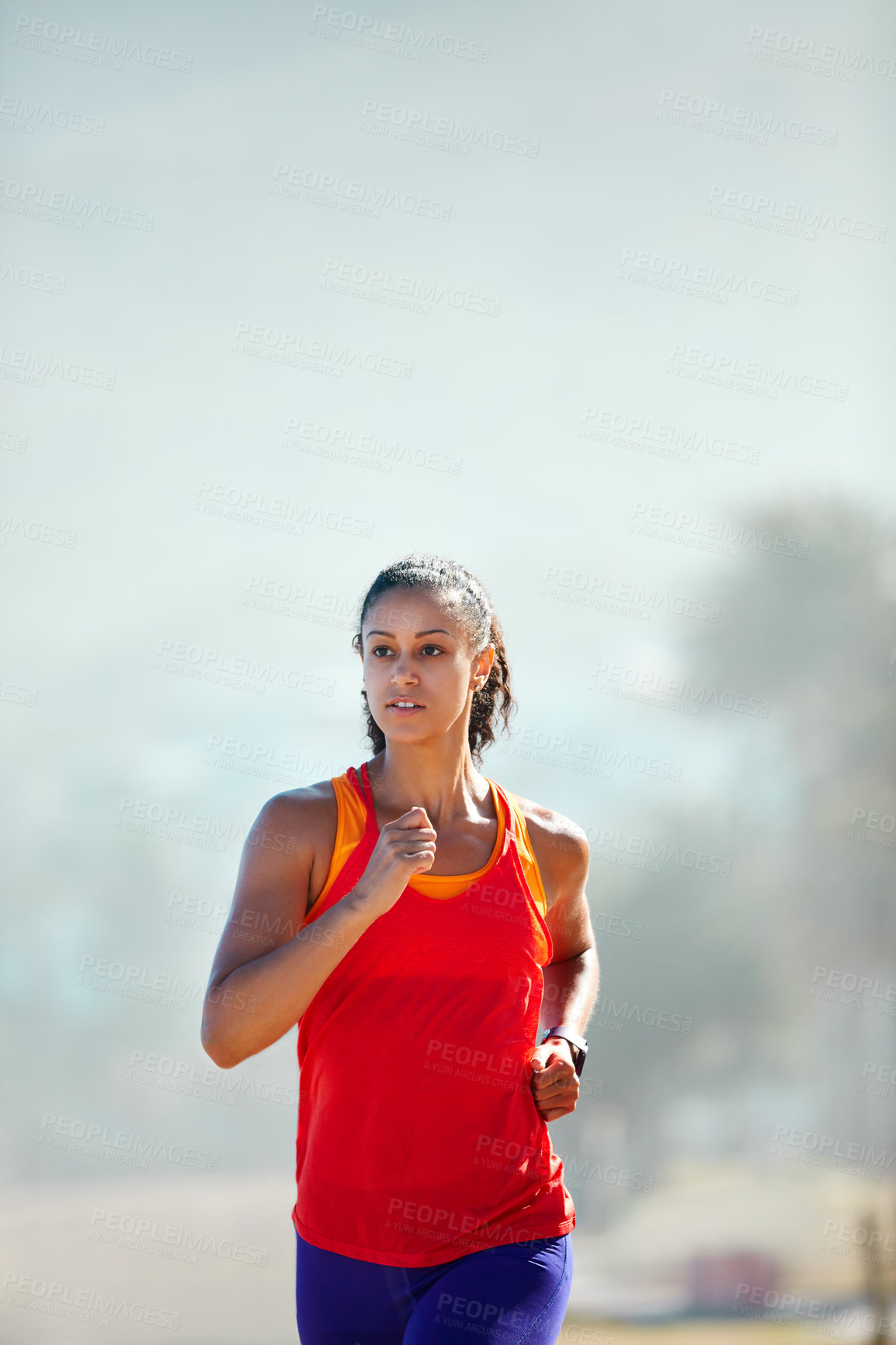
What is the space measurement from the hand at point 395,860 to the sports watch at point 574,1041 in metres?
0.34

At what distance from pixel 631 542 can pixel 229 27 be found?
173 centimetres

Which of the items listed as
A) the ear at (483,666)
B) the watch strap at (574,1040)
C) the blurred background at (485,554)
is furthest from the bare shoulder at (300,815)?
the blurred background at (485,554)

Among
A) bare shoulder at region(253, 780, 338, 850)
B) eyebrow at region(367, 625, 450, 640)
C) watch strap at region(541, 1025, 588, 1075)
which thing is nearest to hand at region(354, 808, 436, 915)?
bare shoulder at region(253, 780, 338, 850)

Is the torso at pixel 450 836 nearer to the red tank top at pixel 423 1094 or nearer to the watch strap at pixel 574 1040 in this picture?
the red tank top at pixel 423 1094

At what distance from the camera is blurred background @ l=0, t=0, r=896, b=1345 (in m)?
2.62

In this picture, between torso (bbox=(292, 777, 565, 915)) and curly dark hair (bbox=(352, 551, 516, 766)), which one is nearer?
torso (bbox=(292, 777, 565, 915))

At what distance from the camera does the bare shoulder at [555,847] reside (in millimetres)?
1310

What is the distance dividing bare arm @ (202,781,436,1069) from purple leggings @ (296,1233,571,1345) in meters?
0.25

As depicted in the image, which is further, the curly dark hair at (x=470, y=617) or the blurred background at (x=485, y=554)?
the blurred background at (x=485, y=554)

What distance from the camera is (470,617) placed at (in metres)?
1.30

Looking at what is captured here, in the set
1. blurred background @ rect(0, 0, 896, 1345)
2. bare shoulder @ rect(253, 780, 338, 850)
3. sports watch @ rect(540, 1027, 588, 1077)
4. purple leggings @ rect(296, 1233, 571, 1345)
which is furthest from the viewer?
blurred background @ rect(0, 0, 896, 1345)

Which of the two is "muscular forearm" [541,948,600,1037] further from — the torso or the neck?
the neck

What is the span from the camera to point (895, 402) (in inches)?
125

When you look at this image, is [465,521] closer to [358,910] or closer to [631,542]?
[631,542]
